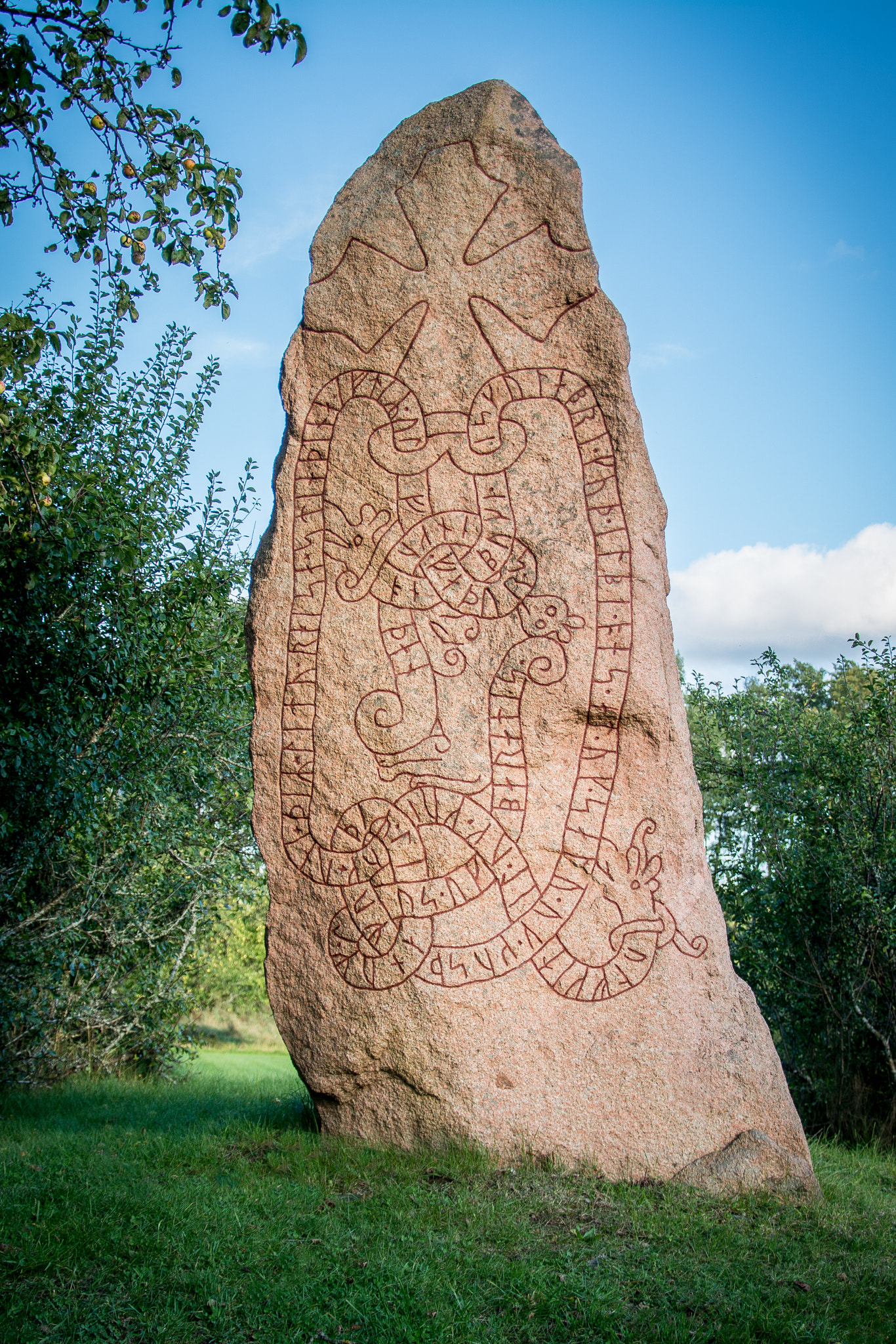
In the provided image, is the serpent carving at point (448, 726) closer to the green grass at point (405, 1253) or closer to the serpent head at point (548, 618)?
the serpent head at point (548, 618)

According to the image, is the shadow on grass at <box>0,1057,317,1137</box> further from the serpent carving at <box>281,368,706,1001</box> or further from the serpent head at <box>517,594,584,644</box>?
the serpent head at <box>517,594,584,644</box>

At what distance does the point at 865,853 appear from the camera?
6754 millimetres

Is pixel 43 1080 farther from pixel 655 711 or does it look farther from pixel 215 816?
pixel 655 711

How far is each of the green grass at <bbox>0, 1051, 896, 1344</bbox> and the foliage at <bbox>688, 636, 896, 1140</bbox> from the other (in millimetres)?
2058

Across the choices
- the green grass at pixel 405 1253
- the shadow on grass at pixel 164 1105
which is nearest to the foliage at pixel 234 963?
the shadow on grass at pixel 164 1105

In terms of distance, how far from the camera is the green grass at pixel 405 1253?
10.0 feet

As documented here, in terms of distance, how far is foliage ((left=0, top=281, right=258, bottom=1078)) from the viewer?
234 inches

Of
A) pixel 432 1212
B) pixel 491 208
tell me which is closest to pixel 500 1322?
pixel 432 1212

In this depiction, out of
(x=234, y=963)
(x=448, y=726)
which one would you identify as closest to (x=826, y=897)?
(x=448, y=726)

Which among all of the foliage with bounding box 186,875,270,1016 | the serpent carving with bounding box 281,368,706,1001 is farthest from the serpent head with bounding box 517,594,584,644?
the foliage with bounding box 186,875,270,1016

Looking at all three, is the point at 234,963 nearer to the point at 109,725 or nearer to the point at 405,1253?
the point at 109,725

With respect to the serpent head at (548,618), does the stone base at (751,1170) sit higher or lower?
lower

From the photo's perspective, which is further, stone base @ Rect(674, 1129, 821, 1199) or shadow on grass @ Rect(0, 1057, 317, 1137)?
shadow on grass @ Rect(0, 1057, 317, 1137)

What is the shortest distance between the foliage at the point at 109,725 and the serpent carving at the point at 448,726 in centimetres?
116
